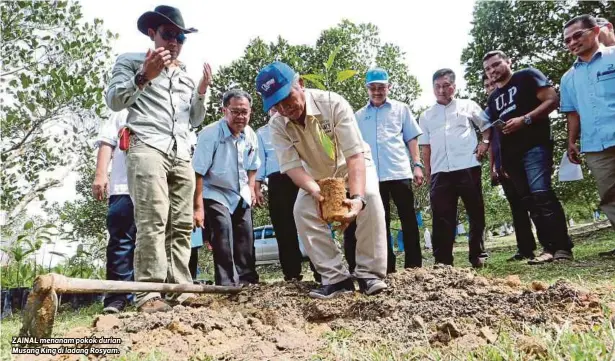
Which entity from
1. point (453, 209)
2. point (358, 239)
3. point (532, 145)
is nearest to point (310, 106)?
point (358, 239)

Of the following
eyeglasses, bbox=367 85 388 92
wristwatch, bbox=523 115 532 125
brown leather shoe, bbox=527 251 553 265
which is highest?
eyeglasses, bbox=367 85 388 92

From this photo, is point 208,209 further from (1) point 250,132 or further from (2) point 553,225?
(2) point 553,225

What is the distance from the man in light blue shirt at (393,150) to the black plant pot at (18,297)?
305cm

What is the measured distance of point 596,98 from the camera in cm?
354

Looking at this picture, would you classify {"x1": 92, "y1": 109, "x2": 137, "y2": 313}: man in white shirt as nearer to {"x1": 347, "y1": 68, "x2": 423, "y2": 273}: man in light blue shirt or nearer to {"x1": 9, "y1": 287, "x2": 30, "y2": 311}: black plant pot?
{"x1": 9, "y1": 287, "x2": 30, "y2": 311}: black plant pot

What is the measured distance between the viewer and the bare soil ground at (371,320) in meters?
1.73

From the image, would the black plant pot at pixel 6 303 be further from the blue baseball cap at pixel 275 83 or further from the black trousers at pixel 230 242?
the blue baseball cap at pixel 275 83

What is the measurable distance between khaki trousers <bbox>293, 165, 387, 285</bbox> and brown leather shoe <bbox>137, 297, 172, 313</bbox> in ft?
3.12

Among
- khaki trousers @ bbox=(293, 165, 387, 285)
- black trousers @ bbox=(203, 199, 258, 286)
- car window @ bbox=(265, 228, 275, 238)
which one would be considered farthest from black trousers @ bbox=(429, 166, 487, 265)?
car window @ bbox=(265, 228, 275, 238)

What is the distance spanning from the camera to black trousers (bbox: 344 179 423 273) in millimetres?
4137

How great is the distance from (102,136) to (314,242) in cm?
183

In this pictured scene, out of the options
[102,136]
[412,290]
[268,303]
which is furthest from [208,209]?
[412,290]

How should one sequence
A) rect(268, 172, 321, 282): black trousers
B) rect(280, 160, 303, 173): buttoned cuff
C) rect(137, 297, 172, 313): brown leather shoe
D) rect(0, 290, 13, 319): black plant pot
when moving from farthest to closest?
rect(268, 172, 321, 282): black trousers → rect(0, 290, 13, 319): black plant pot → rect(280, 160, 303, 173): buttoned cuff → rect(137, 297, 172, 313): brown leather shoe

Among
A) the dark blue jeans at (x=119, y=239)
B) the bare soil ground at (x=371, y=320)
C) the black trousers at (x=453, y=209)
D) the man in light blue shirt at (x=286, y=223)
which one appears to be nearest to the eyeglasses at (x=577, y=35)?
the black trousers at (x=453, y=209)
